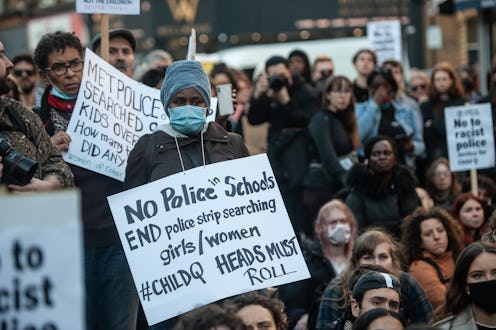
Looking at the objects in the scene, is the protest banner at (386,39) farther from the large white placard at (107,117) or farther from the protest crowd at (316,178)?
the large white placard at (107,117)

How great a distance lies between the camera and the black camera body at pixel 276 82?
11.1m

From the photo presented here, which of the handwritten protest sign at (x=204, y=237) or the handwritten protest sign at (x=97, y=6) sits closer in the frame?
the handwritten protest sign at (x=204, y=237)

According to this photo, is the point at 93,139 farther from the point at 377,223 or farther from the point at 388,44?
the point at 388,44

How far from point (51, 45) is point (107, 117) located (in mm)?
563

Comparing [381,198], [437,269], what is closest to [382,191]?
[381,198]

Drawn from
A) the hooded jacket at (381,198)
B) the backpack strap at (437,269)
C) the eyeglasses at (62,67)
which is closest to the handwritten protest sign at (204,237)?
the eyeglasses at (62,67)

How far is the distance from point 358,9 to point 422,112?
1487cm

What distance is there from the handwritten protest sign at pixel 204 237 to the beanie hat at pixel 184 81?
1.34 feet

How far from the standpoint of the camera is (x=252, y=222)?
6133 millimetres

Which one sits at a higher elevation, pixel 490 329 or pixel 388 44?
pixel 388 44

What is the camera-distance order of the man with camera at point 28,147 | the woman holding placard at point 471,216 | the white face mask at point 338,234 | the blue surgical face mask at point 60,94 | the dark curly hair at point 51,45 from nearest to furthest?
the man with camera at point 28,147 < the dark curly hair at point 51,45 < the blue surgical face mask at point 60,94 < the white face mask at point 338,234 < the woman holding placard at point 471,216

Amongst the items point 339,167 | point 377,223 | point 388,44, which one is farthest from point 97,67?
point 388,44

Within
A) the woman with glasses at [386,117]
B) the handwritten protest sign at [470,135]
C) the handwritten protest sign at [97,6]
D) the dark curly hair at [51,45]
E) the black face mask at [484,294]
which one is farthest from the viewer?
the woman with glasses at [386,117]

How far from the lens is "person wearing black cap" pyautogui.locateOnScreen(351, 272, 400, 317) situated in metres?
6.33
